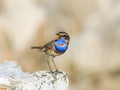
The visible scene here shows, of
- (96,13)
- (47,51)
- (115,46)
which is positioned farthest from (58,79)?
(96,13)

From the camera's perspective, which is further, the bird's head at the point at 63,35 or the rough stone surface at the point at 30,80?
the bird's head at the point at 63,35

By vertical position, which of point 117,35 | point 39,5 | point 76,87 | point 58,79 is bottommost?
point 58,79

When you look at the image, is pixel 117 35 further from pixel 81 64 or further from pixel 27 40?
pixel 27 40

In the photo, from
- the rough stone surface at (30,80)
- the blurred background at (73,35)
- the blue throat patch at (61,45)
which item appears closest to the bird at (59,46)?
the blue throat patch at (61,45)

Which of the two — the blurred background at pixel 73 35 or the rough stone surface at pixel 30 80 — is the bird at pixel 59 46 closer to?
the rough stone surface at pixel 30 80

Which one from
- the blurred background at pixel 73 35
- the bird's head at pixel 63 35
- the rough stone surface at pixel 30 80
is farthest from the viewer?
the blurred background at pixel 73 35

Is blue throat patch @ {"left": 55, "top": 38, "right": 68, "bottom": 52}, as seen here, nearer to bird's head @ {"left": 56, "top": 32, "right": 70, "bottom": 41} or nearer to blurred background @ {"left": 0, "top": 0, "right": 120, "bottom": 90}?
bird's head @ {"left": 56, "top": 32, "right": 70, "bottom": 41}

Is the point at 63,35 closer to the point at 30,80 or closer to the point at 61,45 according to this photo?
the point at 61,45

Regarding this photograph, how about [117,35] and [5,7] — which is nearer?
[117,35]
